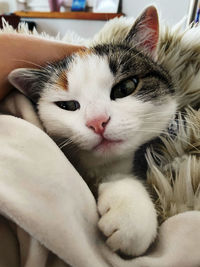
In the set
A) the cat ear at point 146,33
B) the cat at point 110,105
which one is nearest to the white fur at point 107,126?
the cat at point 110,105

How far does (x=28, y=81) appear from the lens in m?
0.60

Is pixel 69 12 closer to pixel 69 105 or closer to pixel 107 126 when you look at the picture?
pixel 69 105

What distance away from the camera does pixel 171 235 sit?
38 cm

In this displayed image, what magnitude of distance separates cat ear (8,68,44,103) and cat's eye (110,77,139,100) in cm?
18

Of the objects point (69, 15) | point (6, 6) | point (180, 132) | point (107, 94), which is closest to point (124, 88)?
point (107, 94)

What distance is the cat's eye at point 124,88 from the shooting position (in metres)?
0.56

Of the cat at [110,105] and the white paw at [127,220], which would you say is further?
the cat at [110,105]

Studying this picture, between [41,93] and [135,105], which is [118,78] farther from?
[41,93]

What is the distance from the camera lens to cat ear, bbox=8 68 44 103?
1.82 ft

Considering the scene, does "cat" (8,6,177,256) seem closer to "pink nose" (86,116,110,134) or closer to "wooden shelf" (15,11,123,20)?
"pink nose" (86,116,110,134)

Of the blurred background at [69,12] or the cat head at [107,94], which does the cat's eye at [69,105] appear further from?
the blurred background at [69,12]

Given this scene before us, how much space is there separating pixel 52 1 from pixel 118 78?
2060 mm

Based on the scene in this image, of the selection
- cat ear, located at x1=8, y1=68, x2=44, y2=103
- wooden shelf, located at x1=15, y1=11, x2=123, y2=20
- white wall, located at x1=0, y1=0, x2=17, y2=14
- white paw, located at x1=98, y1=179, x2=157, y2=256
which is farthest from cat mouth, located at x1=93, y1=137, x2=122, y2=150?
white wall, located at x1=0, y1=0, x2=17, y2=14

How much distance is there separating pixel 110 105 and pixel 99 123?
0.05 meters
